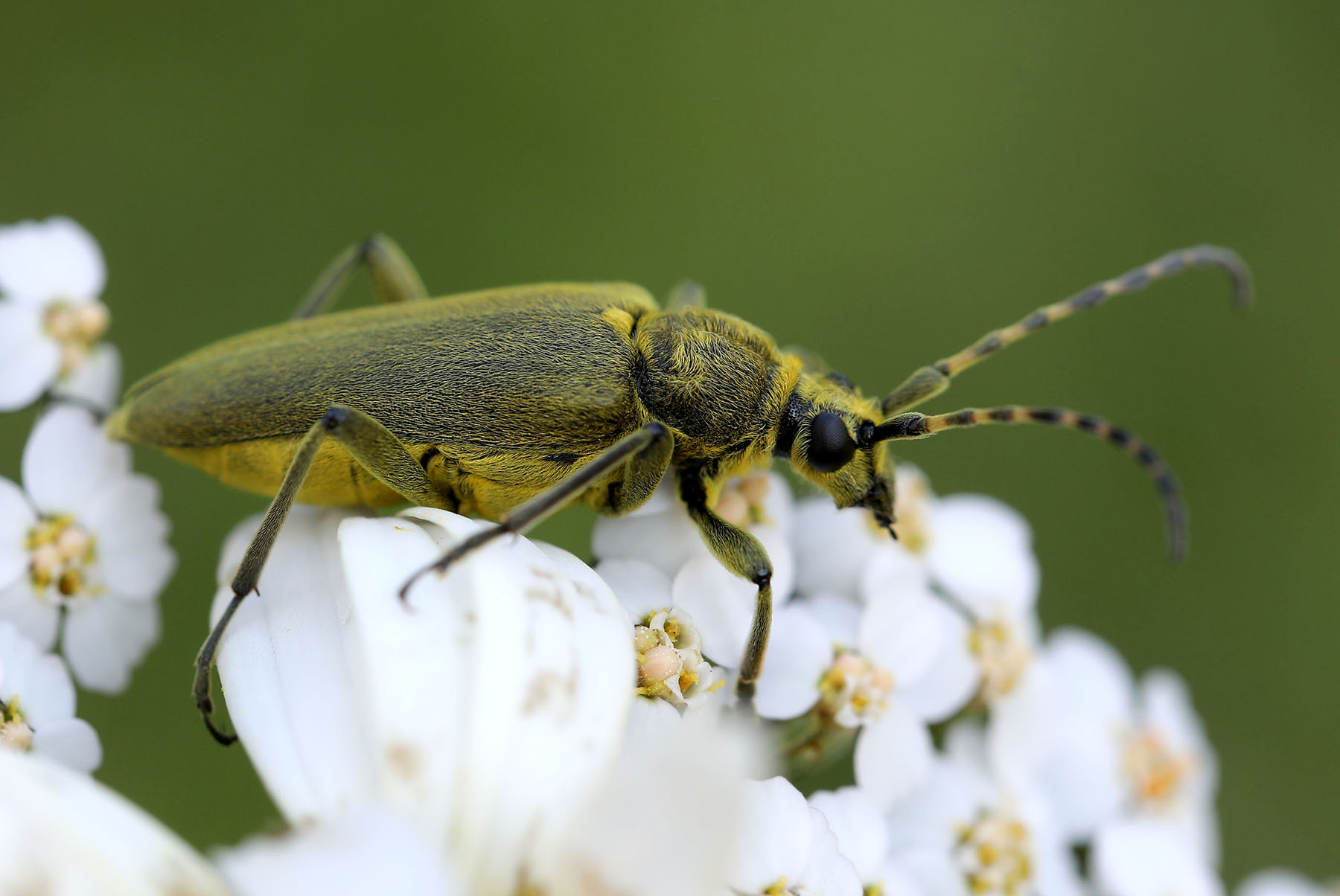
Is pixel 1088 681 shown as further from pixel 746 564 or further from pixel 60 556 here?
pixel 60 556

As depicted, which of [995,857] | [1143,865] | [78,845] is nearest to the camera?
[78,845]

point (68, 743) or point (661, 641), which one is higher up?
point (661, 641)

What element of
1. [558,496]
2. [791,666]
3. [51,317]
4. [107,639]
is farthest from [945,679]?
[51,317]

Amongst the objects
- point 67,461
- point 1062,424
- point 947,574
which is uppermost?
point 1062,424

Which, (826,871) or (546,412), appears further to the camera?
(546,412)

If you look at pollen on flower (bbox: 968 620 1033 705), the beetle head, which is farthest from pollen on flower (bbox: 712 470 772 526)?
pollen on flower (bbox: 968 620 1033 705)

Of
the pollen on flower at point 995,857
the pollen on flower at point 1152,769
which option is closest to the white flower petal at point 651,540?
the pollen on flower at point 995,857

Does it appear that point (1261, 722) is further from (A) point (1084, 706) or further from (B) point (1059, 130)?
(B) point (1059, 130)
